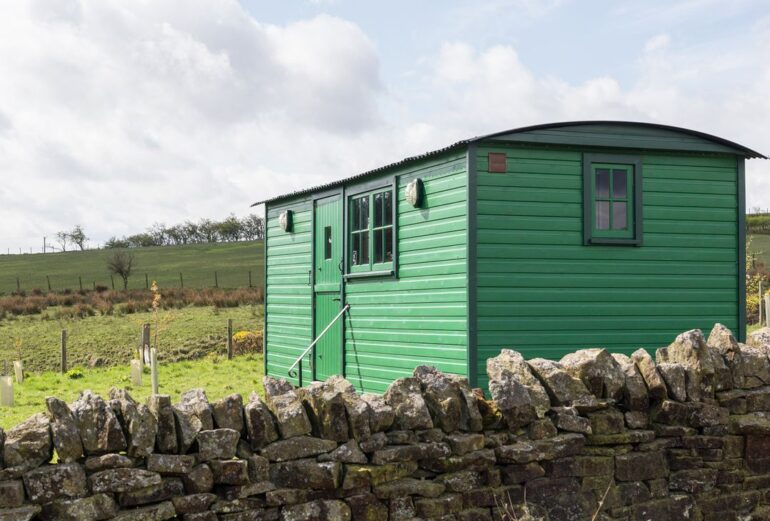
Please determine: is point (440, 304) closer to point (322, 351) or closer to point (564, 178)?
point (564, 178)

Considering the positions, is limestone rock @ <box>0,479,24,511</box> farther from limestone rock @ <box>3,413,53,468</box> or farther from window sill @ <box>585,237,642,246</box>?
window sill @ <box>585,237,642,246</box>

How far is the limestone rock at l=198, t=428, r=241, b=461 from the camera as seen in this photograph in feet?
15.3

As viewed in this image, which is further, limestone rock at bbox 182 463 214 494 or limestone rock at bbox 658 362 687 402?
limestone rock at bbox 658 362 687 402

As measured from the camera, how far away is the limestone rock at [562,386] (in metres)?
5.54

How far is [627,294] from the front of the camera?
34.3ft

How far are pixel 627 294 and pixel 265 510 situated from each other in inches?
268

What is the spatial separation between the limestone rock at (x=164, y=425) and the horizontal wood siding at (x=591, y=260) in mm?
5471

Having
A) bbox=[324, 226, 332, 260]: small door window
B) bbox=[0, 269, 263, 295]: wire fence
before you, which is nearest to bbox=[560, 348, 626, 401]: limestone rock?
bbox=[324, 226, 332, 260]: small door window

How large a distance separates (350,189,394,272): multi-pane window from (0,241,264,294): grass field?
4077 cm

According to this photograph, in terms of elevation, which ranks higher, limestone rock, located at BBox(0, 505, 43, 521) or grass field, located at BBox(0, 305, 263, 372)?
limestone rock, located at BBox(0, 505, 43, 521)

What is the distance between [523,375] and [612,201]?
17.7ft

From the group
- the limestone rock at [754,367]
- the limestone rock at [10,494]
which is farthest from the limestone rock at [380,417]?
the limestone rock at [754,367]

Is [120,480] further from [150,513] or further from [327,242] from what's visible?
[327,242]

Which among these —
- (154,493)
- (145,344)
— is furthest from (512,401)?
(145,344)
